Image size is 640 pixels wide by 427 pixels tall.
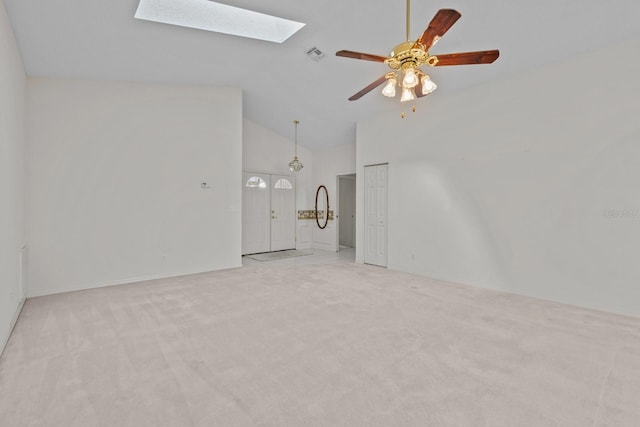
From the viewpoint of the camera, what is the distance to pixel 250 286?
15.8 ft

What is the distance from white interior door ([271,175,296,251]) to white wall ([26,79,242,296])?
7.54 ft

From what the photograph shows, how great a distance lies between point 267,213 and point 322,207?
1564mm

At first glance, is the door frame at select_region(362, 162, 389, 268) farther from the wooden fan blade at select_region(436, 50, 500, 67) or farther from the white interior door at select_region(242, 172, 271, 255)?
the wooden fan blade at select_region(436, 50, 500, 67)

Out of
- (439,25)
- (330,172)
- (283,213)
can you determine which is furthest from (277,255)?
(439,25)

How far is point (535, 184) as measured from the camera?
13.9 feet

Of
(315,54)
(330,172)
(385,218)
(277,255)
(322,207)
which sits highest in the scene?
(315,54)

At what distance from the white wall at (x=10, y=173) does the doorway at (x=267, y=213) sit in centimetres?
443

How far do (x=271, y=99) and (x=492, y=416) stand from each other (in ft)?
20.5

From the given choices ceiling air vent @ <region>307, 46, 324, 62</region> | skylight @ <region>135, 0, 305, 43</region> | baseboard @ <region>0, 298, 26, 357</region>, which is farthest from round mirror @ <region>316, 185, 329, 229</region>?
baseboard @ <region>0, 298, 26, 357</region>

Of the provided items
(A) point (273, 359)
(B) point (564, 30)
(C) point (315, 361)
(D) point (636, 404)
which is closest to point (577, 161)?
(B) point (564, 30)

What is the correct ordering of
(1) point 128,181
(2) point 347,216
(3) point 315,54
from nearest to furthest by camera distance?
1. (3) point 315,54
2. (1) point 128,181
3. (2) point 347,216

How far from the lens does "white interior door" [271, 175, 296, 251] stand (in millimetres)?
8453

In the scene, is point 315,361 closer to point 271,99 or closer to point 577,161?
point 577,161

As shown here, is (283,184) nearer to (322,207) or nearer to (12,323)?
(322,207)
